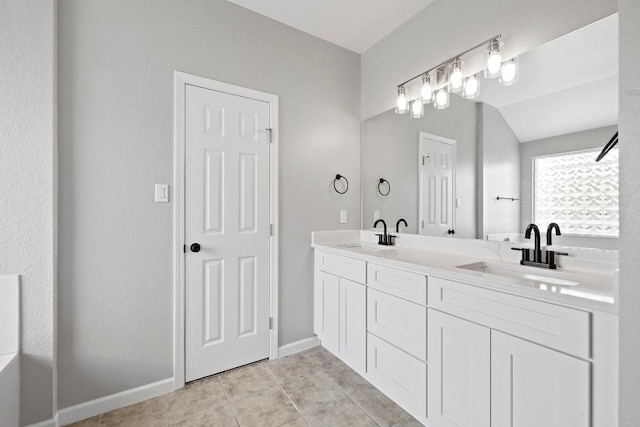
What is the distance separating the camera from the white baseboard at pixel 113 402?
1.61 meters

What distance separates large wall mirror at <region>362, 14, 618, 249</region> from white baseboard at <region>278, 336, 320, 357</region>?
4.26 feet

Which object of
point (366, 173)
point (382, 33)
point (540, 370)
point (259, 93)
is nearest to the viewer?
point (540, 370)

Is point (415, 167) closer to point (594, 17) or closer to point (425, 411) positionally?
point (594, 17)

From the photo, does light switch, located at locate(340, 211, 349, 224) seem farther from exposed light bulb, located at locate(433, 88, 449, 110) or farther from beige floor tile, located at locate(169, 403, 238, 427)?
beige floor tile, located at locate(169, 403, 238, 427)

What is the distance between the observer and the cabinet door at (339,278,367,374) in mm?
1910

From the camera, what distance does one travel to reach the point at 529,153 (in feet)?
5.28

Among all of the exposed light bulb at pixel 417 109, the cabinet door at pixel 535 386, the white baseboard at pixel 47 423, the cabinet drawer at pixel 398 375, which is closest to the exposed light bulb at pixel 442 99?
the exposed light bulb at pixel 417 109

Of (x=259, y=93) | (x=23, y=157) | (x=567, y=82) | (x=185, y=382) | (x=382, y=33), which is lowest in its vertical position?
(x=185, y=382)

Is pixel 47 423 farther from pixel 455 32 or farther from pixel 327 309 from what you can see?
pixel 455 32

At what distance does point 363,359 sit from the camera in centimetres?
191

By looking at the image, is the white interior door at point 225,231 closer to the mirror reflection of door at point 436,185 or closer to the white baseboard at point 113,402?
the white baseboard at point 113,402

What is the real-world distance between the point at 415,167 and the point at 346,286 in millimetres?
1091

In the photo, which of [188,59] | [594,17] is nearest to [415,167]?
[594,17]

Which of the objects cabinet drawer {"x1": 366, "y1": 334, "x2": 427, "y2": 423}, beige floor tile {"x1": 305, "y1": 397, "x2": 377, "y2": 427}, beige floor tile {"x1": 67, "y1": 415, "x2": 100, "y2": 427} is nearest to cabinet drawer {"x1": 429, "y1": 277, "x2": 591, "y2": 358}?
cabinet drawer {"x1": 366, "y1": 334, "x2": 427, "y2": 423}
